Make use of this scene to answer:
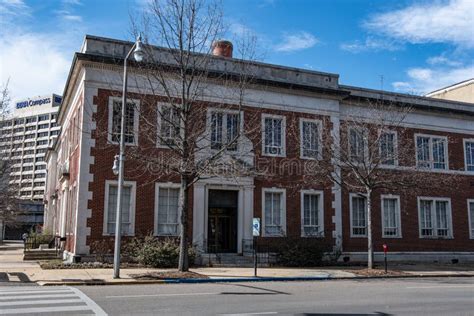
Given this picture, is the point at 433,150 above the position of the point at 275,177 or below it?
above

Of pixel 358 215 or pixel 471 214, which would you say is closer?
pixel 358 215

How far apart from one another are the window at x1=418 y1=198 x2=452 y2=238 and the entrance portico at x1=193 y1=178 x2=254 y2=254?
36.7 ft

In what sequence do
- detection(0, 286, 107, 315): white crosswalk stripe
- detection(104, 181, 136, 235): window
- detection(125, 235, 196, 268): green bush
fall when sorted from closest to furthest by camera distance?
detection(0, 286, 107, 315): white crosswalk stripe
detection(125, 235, 196, 268): green bush
detection(104, 181, 136, 235): window

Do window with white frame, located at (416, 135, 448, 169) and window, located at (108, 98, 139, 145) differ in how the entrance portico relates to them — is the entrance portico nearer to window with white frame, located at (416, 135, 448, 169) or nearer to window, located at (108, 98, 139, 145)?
window, located at (108, 98, 139, 145)

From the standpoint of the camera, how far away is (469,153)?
31.3 meters

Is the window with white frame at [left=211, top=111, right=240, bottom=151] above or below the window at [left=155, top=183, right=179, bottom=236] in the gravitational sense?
above

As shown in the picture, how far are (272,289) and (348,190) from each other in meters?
13.5

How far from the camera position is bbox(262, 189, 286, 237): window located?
25.1 meters

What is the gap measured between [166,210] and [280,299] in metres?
12.0

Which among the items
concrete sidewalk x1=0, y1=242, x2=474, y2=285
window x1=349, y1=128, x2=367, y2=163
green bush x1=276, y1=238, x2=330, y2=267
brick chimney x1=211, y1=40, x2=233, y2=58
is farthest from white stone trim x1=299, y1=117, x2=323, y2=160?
concrete sidewalk x1=0, y1=242, x2=474, y2=285

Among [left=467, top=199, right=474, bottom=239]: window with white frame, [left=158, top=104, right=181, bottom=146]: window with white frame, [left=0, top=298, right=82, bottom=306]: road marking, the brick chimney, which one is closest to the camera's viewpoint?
[left=0, top=298, right=82, bottom=306]: road marking

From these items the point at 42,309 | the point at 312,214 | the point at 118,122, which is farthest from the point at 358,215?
the point at 42,309

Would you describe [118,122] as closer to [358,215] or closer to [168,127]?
[168,127]

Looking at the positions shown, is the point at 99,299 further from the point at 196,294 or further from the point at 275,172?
the point at 275,172
